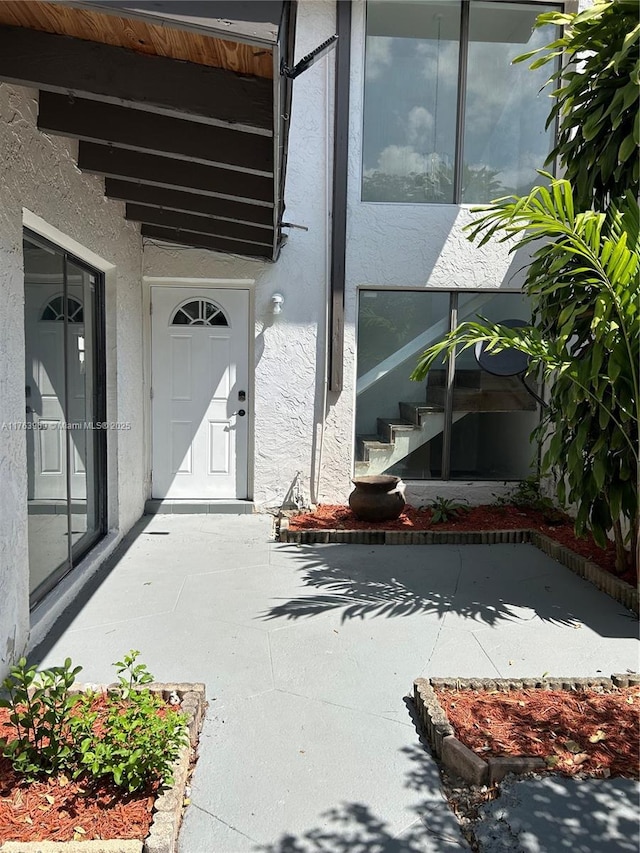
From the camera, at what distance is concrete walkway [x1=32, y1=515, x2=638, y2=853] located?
226 centimetres

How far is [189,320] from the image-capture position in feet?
21.8

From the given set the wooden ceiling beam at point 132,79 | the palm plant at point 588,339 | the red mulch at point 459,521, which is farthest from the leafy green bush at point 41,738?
the red mulch at point 459,521

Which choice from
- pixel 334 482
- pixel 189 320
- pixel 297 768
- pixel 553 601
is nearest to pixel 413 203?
pixel 189 320

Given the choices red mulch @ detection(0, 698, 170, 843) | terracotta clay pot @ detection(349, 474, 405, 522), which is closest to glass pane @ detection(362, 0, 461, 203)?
terracotta clay pot @ detection(349, 474, 405, 522)

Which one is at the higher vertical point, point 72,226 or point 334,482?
point 72,226

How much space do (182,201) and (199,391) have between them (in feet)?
7.98

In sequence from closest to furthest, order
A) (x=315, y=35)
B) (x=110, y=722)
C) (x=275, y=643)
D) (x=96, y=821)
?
(x=96, y=821)
(x=110, y=722)
(x=275, y=643)
(x=315, y=35)

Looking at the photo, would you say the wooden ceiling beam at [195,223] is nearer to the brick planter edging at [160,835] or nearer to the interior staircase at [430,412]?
the interior staircase at [430,412]

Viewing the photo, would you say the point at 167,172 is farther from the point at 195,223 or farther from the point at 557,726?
the point at 557,726

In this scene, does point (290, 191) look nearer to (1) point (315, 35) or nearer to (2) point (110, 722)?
(1) point (315, 35)

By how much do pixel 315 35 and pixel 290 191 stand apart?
155 centimetres

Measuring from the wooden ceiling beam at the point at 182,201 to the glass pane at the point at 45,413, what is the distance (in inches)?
32.3

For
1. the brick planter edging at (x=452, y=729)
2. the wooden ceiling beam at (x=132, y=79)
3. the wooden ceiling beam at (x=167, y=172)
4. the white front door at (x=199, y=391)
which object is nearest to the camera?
the brick planter edging at (x=452, y=729)

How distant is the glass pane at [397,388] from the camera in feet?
22.1
